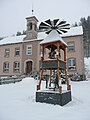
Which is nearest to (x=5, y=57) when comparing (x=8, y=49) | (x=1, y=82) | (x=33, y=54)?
(x=8, y=49)

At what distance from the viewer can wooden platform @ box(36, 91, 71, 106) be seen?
20.9ft

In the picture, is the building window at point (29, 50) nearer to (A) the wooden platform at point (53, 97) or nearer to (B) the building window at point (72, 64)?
(B) the building window at point (72, 64)

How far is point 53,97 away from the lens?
21.3 feet

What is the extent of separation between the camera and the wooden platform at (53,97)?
6.36 metres

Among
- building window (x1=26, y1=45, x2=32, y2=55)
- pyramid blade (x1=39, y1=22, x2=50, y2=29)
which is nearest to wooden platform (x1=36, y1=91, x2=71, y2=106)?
pyramid blade (x1=39, y1=22, x2=50, y2=29)

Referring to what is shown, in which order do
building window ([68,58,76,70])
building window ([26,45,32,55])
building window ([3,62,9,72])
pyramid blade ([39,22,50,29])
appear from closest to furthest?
pyramid blade ([39,22,50,29])
building window ([68,58,76,70])
building window ([26,45,32,55])
building window ([3,62,9,72])

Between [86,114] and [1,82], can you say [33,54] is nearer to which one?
[1,82]

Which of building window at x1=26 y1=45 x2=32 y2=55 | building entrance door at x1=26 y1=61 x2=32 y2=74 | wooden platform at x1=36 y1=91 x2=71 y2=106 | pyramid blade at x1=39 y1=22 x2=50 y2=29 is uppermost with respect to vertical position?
building window at x1=26 y1=45 x2=32 y2=55

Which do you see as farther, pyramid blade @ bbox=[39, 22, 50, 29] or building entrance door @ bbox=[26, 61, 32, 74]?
building entrance door @ bbox=[26, 61, 32, 74]

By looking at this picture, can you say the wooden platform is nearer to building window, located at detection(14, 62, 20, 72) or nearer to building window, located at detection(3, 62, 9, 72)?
building window, located at detection(14, 62, 20, 72)

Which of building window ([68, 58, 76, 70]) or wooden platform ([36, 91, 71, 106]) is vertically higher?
building window ([68, 58, 76, 70])

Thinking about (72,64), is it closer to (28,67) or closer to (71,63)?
(71,63)

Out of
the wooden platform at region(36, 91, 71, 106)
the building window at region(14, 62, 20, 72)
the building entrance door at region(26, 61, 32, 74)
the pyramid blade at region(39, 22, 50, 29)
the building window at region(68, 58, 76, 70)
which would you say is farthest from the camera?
the building window at region(14, 62, 20, 72)

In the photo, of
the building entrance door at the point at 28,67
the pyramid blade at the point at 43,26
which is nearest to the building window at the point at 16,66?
the building entrance door at the point at 28,67
